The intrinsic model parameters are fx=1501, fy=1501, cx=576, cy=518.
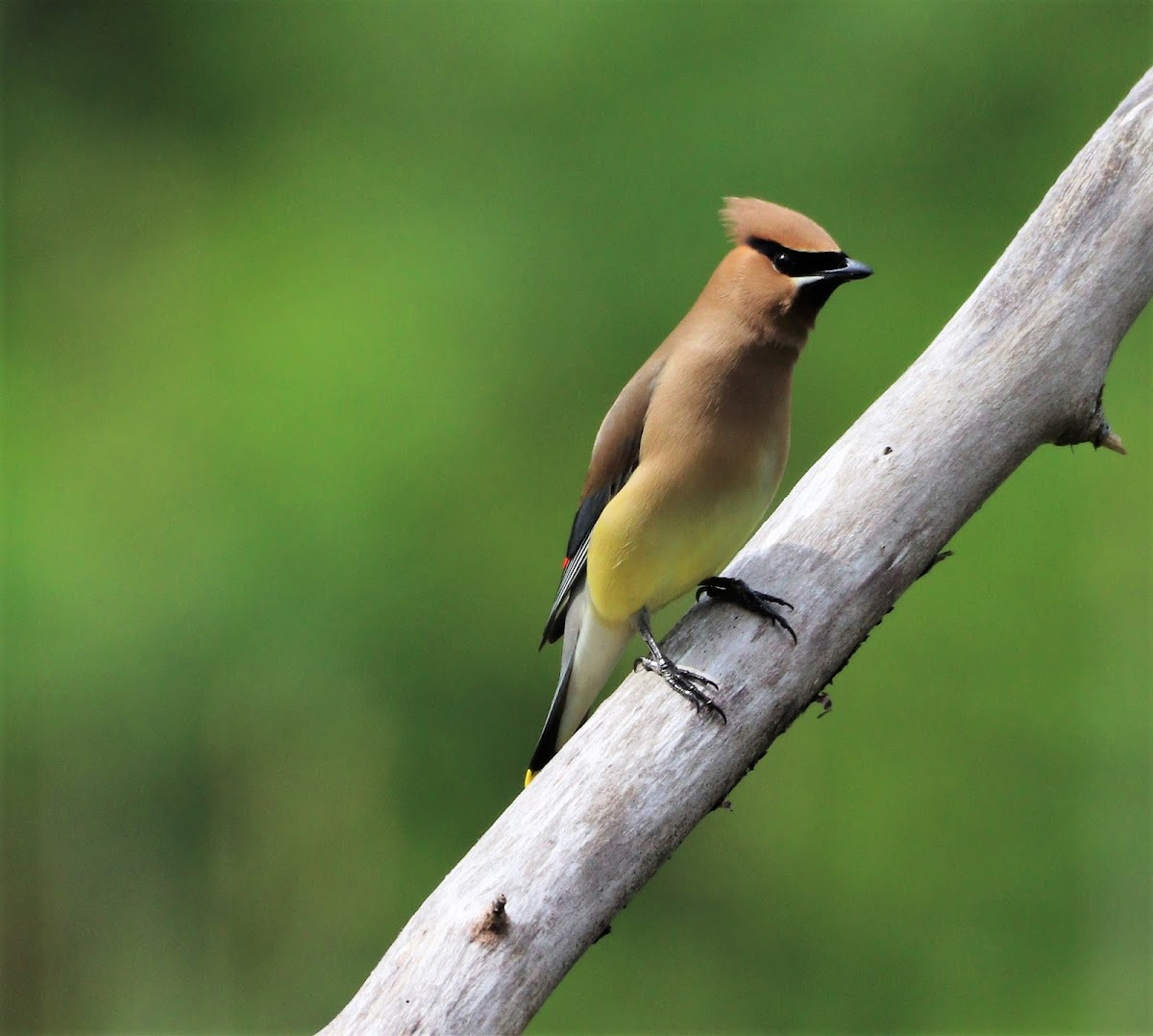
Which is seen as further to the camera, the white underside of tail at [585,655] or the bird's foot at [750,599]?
the white underside of tail at [585,655]

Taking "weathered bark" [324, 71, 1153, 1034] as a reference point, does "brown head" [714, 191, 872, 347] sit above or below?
above

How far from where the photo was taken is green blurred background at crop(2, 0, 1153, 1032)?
567cm

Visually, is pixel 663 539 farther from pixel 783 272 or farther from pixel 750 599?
pixel 783 272

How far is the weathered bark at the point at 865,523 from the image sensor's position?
2.53m

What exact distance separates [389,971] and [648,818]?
492mm

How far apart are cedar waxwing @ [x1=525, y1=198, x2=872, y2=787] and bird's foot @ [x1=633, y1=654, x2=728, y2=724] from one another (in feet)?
0.09

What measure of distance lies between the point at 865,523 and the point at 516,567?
3467 millimetres

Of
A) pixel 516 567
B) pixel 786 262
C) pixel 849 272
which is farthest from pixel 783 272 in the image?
pixel 516 567

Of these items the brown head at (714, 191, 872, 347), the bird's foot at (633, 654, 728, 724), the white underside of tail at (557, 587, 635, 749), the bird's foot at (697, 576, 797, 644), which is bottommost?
the bird's foot at (633, 654, 728, 724)

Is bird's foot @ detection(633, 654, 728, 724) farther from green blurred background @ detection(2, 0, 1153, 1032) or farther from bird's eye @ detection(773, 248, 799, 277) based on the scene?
green blurred background @ detection(2, 0, 1153, 1032)

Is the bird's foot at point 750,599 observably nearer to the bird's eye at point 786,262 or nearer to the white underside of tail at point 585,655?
the white underside of tail at point 585,655

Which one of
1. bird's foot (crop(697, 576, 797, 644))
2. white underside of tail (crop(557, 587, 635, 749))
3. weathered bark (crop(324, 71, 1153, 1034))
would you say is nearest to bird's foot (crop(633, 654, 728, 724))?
weathered bark (crop(324, 71, 1153, 1034))

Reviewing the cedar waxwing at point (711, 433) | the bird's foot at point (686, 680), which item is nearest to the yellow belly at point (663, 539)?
the cedar waxwing at point (711, 433)

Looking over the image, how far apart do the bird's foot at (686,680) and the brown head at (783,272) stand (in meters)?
0.72
